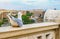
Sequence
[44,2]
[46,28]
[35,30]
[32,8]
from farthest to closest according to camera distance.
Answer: [44,2], [32,8], [46,28], [35,30]

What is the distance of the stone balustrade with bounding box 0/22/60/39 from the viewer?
159 centimetres

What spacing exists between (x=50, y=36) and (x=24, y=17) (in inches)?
19.5

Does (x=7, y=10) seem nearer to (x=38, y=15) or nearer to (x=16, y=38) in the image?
(x=16, y=38)

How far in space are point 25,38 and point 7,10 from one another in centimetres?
45

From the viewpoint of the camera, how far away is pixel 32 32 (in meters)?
1.86

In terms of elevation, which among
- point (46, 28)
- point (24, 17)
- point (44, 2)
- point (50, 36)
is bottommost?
point (50, 36)

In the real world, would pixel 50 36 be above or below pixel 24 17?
below

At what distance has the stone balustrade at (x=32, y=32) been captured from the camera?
159 cm

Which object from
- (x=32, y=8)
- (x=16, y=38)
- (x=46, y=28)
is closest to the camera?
(x=16, y=38)

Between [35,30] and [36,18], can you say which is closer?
[35,30]

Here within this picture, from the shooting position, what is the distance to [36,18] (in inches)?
87.6

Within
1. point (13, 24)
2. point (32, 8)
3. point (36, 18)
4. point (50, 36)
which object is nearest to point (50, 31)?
point (50, 36)

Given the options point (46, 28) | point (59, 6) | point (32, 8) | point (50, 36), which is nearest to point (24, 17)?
point (32, 8)

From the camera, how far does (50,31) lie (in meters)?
2.15
